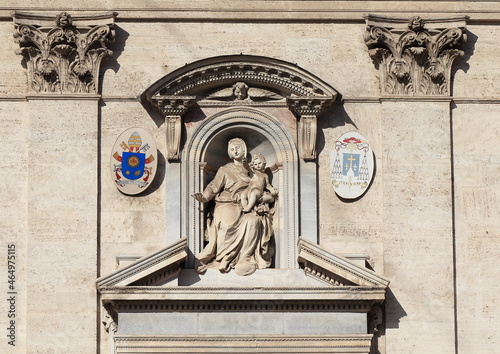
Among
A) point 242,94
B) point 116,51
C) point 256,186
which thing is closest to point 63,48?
point 116,51

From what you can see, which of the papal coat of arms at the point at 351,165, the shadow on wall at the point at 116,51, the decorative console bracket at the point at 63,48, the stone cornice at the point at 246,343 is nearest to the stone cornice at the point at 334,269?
the stone cornice at the point at 246,343

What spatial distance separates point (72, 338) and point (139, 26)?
515cm

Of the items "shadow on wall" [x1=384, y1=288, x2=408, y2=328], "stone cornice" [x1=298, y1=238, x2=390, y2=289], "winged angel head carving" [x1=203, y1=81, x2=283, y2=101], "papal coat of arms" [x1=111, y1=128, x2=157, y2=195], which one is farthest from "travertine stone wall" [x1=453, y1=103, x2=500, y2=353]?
"papal coat of arms" [x1=111, y1=128, x2=157, y2=195]

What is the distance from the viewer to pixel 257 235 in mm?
28562

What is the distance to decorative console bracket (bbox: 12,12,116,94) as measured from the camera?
1141 inches

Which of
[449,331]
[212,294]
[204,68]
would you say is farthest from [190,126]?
[449,331]

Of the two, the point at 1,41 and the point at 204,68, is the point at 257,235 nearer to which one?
the point at 204,68

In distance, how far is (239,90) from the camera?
95.3ft

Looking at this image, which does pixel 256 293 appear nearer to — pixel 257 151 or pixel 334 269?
pixel 334 269

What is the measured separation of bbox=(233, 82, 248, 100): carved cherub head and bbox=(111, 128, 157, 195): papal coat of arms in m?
1.52

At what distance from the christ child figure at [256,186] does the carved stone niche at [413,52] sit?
2300mm

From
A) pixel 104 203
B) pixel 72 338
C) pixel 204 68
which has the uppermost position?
pixel 204 68

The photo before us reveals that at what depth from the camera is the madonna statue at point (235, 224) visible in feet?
93.4

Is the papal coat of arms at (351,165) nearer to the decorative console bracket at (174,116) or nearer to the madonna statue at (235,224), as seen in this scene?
the madonna statue at (235,224)
